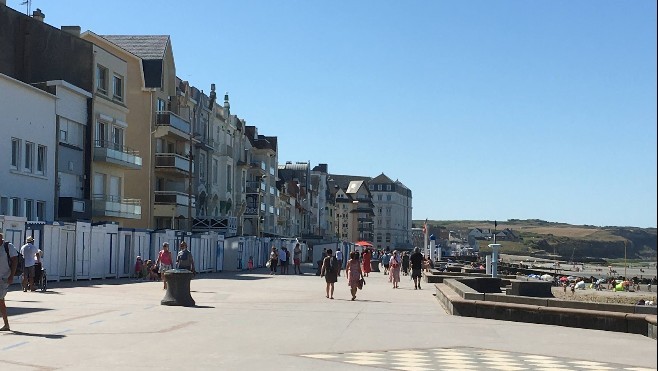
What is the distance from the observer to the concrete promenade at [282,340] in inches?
475

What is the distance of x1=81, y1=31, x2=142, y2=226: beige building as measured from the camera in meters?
50.0

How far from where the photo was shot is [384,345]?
1452cm

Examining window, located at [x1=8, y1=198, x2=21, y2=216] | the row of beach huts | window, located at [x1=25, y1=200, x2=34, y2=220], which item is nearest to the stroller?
the row of beach huts

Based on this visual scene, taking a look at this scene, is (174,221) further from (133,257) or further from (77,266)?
(77,266)

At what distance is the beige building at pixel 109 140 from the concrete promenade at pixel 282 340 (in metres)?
26.8

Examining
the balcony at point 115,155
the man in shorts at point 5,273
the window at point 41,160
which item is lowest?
the man in shorts at point 5,273

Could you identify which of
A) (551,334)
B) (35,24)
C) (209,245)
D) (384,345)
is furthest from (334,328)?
(35,24)

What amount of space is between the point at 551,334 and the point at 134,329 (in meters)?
7.42

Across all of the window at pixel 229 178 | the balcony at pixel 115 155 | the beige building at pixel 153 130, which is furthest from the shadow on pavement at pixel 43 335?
the window at pixel 229 178

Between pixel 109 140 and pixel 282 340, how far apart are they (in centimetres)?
3862

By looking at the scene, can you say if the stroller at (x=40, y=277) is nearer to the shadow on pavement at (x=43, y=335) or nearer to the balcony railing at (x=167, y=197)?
the shadow on pavement at (x=43, y=335)

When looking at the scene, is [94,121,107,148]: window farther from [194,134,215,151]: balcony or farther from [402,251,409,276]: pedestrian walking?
[402,251,409,276]: pedestrian walking

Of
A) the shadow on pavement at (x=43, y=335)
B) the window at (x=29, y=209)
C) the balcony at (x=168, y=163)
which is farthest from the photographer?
the balcony at (x=168, y=163)

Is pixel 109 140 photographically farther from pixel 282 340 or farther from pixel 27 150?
pixel 282 340
